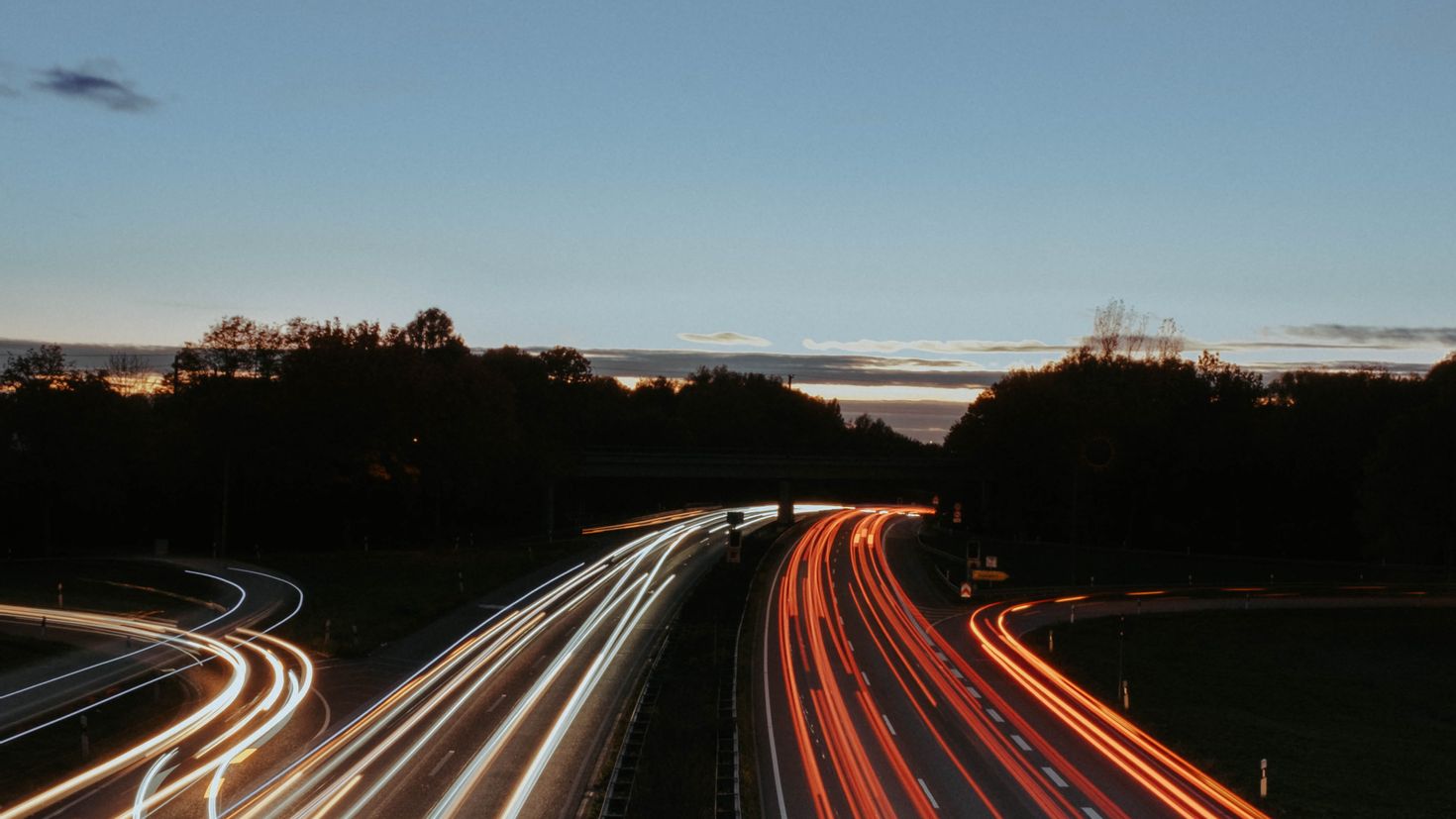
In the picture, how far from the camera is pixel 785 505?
10831cm

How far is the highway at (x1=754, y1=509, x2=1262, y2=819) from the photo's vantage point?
2588 cm

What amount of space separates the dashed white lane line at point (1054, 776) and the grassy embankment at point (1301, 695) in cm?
394

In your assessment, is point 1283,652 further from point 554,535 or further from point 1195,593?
point 554,535

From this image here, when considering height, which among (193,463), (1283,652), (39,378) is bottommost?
(1283,652)

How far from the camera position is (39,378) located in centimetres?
7944

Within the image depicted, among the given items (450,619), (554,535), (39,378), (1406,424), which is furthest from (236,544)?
(1406,424)

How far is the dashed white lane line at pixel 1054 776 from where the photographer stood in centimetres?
2739

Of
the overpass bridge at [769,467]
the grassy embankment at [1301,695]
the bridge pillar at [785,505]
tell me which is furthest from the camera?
the bridge pillar at [785,505]

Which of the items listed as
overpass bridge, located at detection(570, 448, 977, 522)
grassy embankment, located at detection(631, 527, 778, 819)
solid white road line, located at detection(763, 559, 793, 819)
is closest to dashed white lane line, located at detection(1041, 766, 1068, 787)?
solid white road line, located at detection(763, 559, 793, 819)

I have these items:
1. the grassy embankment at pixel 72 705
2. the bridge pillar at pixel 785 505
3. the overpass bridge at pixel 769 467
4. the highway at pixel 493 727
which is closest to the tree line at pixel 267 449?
the overpass bridge at pixel 769 467

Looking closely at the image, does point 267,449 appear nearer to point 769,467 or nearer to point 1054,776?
point 769,467

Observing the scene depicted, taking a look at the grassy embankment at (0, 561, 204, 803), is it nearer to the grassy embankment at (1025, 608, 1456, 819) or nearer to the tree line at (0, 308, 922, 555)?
the tree line at (0, 308, 922, 555)

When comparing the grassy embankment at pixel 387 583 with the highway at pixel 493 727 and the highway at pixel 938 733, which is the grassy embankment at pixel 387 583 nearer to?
the highway at pixel 493 727

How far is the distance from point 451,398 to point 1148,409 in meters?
68.7
